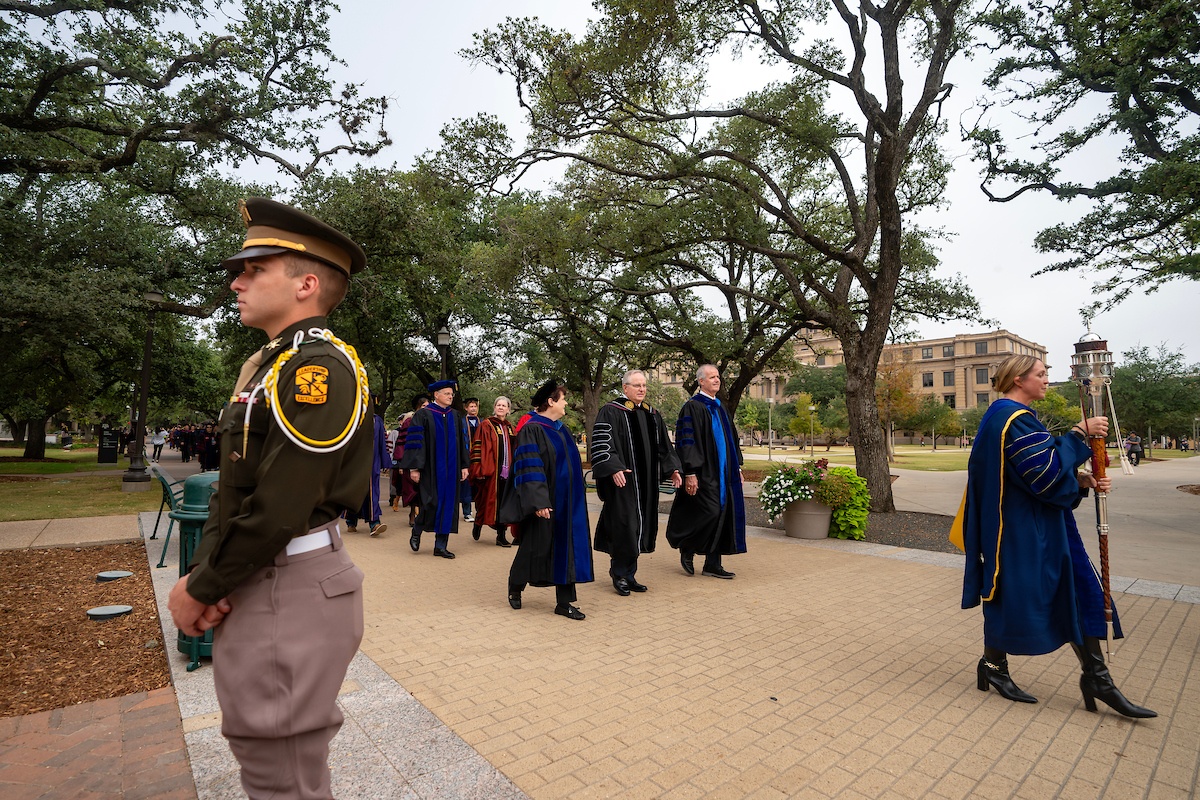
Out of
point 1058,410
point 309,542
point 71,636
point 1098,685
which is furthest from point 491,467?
point 1058,410

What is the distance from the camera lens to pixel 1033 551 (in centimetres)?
371

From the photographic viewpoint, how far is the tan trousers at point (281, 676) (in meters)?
1.73

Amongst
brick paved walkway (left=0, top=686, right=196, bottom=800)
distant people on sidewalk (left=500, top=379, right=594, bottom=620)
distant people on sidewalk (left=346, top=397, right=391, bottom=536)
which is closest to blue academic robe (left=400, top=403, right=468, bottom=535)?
distant people on sidewalk (left=346, top=397, right=391, bottom=536)

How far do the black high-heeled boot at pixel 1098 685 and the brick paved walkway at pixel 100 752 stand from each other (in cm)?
450

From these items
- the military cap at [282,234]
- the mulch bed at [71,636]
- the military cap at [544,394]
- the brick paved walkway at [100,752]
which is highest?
the military cap at [282,234]

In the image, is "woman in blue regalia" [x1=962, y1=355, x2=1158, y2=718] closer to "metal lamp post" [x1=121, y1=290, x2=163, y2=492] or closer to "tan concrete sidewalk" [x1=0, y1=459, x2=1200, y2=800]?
"tan concrete sidewalk" [x1=0, y1=459, x2=1200, y2=800]

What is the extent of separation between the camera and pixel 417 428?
8.88 meters

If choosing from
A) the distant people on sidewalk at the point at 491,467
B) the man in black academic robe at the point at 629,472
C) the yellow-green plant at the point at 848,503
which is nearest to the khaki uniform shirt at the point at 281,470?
the man in black academic robe at the point at 629,472

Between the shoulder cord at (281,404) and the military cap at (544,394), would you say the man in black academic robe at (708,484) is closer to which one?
the military cap at (544,394)

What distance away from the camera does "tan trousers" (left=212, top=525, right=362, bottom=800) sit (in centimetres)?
173

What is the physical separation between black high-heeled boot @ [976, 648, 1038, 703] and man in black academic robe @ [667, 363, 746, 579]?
316cm

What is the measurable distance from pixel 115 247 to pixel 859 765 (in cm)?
2061

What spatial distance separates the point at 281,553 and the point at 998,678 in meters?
4.10

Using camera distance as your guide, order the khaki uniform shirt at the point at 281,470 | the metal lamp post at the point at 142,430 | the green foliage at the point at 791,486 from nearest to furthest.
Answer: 1. the khaki uniform shirt at the point at 281,470
2. the green foliage at the point at 791,486
3. the metal lamp post at the point at 142,430
